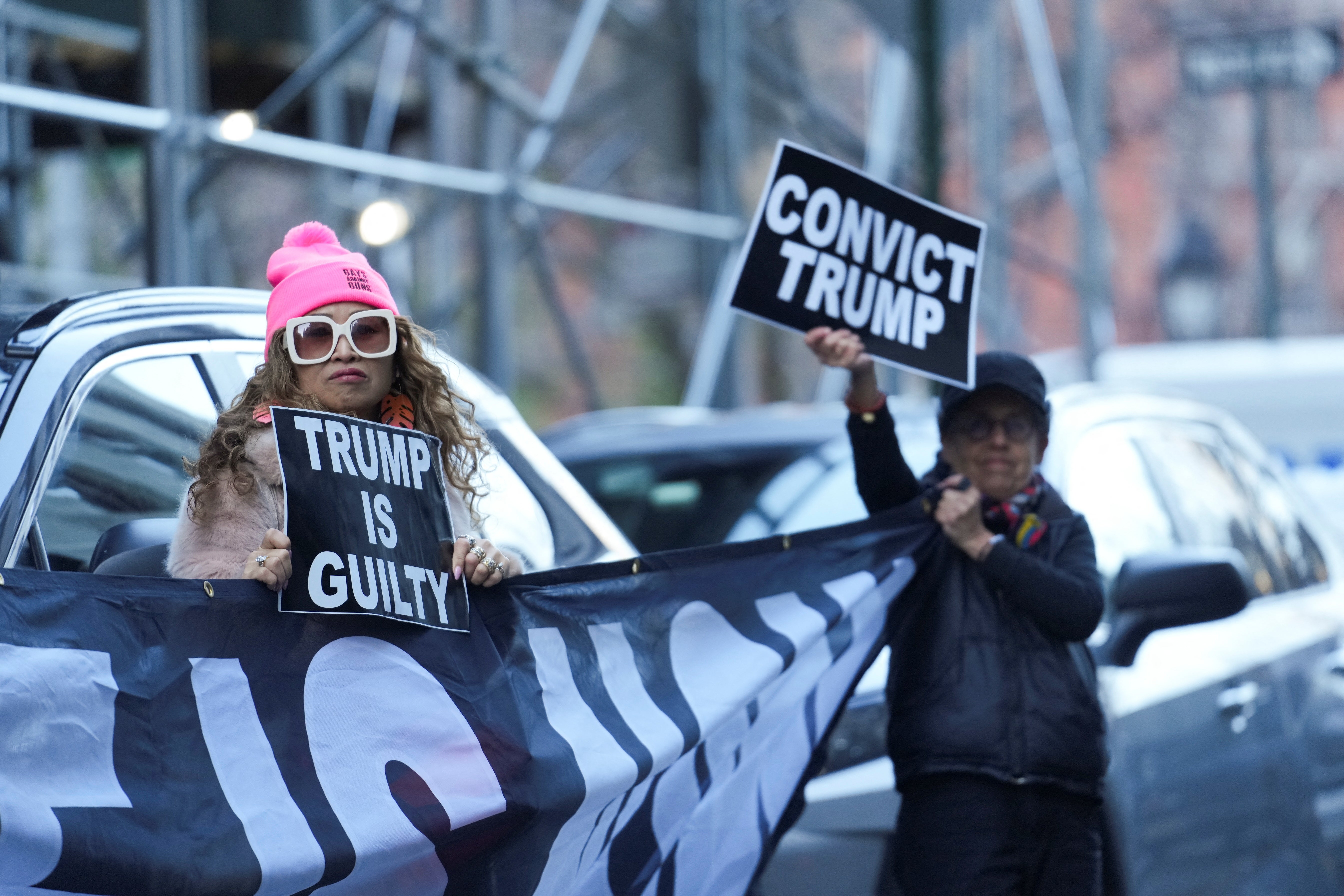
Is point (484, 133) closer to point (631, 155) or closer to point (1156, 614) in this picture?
point (1156, 614)

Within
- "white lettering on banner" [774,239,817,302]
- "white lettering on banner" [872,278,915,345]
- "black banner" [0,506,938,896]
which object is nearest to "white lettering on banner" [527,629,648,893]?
"black banner" [0,506,938,896]

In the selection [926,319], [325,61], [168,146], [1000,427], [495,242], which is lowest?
[1000,427]

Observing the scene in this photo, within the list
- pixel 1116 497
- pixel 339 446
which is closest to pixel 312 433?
pixel 339 446

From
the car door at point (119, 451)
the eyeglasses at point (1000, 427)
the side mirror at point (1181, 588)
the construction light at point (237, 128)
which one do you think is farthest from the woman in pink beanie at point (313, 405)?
the construction light at point (237, 128)

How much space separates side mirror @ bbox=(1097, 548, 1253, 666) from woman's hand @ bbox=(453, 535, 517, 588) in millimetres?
1772

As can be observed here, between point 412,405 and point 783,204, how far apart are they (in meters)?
1.01

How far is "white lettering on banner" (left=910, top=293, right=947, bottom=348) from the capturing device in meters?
3.53

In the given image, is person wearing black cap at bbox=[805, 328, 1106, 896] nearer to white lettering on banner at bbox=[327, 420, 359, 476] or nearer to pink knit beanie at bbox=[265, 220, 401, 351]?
pink knit beanie at bbox=[265, 220, 401, 351]

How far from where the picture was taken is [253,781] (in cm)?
238

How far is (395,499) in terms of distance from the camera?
2.61 meters

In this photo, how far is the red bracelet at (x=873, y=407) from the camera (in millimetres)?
3438

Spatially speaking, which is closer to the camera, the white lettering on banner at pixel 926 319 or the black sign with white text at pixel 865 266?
the black sign with white text at pixel 865 266

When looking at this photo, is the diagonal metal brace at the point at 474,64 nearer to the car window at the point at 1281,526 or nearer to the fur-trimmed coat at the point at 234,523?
the car window at the point at 1281,526

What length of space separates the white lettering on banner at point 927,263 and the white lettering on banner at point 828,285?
179 millimetres
